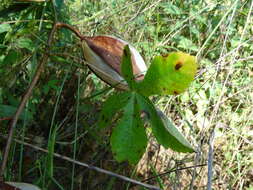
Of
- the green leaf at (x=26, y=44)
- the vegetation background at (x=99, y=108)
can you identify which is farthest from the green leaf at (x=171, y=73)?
the green leaf at (x=26, y=44)

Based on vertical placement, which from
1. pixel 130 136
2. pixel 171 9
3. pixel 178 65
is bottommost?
pixel 130 136

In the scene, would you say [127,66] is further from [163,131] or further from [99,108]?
[99,108]

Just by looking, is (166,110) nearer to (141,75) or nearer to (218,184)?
(218,184)

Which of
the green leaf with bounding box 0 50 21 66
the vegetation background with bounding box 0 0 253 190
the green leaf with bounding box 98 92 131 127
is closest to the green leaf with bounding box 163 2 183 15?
the vegetation background with bounding box 0 0 253 190

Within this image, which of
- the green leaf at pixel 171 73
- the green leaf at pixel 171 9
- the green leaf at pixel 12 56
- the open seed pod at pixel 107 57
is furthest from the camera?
the green leaf at pixel 171 9

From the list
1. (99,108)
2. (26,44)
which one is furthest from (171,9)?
(26,44)

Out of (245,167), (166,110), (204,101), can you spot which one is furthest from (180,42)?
(245,167)

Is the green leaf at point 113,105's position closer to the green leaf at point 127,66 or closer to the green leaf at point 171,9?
the green leaf at point 127,66
